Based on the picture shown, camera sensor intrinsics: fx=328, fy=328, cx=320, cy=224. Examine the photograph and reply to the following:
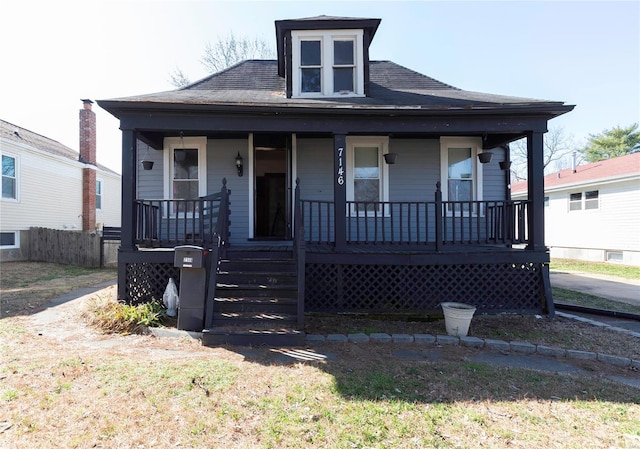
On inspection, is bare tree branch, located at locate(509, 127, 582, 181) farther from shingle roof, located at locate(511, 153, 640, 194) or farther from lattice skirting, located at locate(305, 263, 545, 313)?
lattice skirting, located at locate(305, 263, 545, 313)

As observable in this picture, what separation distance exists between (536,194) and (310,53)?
560cm

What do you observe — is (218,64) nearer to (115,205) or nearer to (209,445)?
(115,205)

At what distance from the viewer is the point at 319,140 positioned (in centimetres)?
780

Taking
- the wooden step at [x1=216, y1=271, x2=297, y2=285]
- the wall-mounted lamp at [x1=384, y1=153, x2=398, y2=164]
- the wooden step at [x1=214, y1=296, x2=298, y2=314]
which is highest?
the wall-mounted lamp at [x1=384, y1=153, x2=398, y2=164]

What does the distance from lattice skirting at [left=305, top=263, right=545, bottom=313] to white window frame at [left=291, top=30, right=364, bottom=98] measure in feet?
13.1

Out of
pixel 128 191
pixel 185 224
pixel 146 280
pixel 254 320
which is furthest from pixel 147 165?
pixel 254 320

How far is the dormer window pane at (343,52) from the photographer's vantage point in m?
7.55

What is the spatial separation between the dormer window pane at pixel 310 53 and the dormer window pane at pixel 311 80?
0.60ft

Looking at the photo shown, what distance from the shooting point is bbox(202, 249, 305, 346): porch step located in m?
4.59

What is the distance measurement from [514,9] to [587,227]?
35.0 feet

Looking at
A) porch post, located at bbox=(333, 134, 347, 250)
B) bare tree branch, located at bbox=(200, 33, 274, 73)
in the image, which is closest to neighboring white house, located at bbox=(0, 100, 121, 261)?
bare tree branch, located at bbox=(200, 33, 274, 73)

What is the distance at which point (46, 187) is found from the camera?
13906 millimetres

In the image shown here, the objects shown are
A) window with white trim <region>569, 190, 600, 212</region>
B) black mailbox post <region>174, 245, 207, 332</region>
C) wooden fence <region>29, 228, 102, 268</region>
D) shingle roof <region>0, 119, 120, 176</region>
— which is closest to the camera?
black mailbox post <region>174, 245, 207, 332</region>

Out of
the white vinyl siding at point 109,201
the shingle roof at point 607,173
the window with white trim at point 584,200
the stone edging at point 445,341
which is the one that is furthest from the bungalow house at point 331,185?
the white vinyl siding at point 109,201
